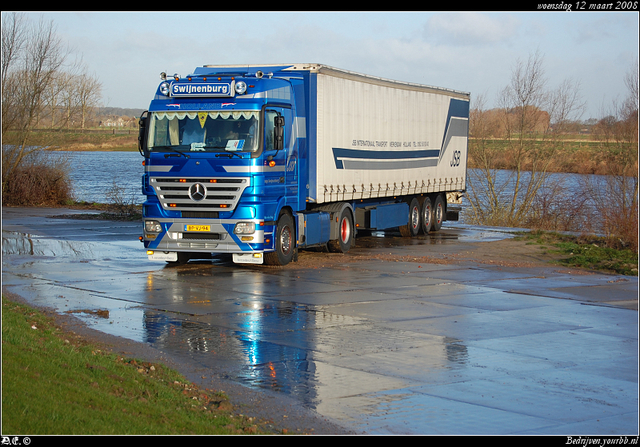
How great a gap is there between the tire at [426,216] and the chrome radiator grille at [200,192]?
1106 cm

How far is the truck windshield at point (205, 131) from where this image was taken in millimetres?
16016

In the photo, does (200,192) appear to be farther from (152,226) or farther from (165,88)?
(165,88)

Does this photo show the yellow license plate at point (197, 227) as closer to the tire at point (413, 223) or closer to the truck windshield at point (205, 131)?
the truck windshield at point (205, 131)

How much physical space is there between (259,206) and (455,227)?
14.9 meters

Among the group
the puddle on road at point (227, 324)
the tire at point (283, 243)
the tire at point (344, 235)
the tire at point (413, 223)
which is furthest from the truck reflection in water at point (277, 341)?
the tire at point (413, 223)

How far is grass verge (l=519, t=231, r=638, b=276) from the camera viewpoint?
18.0m

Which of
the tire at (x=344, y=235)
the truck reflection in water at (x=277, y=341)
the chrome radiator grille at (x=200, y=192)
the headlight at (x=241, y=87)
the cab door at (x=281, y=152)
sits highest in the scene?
the headlight at (x=241, y=87)

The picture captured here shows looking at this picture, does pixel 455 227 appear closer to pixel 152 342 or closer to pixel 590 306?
pixel 590 306

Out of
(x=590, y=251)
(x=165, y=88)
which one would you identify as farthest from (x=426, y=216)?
(x=165, y=88)

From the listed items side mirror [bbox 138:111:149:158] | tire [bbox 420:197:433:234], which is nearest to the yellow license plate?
A: side mirror [bbox 138:111:149:158]

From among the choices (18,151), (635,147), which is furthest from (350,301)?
(18,151)

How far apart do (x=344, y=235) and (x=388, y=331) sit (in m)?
9.52

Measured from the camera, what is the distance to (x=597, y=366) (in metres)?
9.16

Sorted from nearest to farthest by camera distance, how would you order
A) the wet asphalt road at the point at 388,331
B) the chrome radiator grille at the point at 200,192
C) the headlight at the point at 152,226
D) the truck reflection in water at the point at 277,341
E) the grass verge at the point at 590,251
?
the wet asphalt road at the point at 388,331 → the truck reflection in water at the point at 277,341 → the chrome radiator grille at the point at 200,192 → the headlight at the point at 152,226 → the grass verge at the point at 590,251
